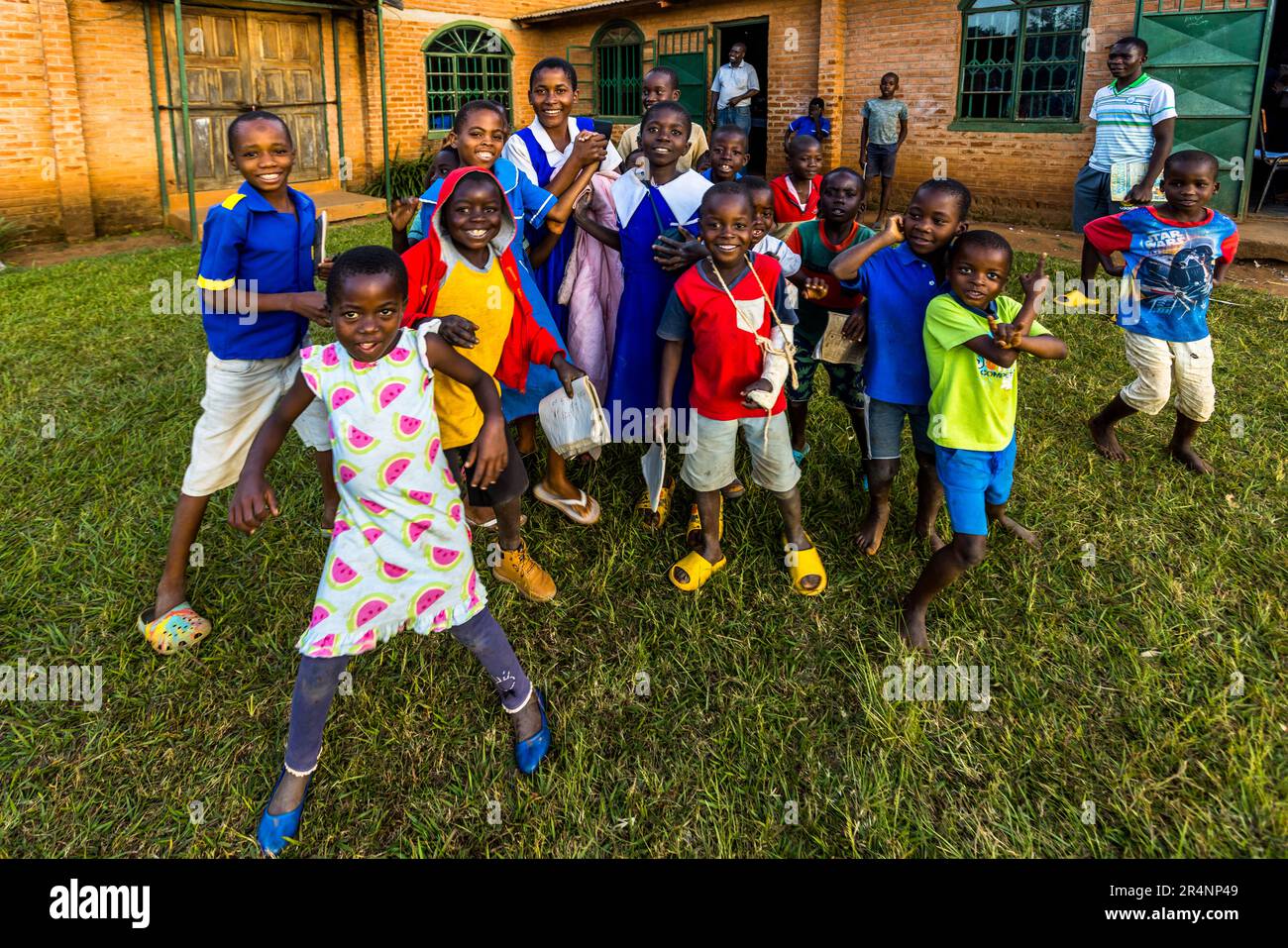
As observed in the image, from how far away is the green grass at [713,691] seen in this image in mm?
2254

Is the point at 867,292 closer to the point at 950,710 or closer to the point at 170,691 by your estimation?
the point at 950,710

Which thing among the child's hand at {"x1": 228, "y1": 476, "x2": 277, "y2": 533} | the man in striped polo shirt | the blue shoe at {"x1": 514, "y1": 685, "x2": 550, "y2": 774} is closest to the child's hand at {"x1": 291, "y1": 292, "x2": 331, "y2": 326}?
the child's hand at {"x1": 228, "y1": 476, "x2": 277, "y2": 533}

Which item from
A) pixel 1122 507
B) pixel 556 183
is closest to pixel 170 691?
pixel 556 183

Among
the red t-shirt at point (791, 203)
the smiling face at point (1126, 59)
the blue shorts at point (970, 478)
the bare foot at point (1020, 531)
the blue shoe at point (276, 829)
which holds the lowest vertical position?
the blue shoe at point (276, 829)

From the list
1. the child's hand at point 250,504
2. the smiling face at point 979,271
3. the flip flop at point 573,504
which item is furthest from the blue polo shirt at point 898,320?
the child's hand at point 250,504

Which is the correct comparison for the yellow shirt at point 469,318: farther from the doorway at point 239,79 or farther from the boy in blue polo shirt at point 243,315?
the doorway at point 239,79

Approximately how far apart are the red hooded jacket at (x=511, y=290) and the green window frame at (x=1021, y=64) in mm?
8609

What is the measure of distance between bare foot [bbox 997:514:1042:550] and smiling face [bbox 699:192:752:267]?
5.09 ft

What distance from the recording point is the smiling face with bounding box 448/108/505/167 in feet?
10.4

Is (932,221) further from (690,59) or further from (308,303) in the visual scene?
(690,59)

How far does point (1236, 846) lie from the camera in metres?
2.11

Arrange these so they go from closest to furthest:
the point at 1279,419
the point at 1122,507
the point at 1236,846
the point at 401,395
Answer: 1. the point at 1236,846
2. the point at 401,395
3. the point at 1122,507
4. the point at 1279,419

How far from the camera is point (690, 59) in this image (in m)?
13.1

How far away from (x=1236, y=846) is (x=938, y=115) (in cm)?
1003
